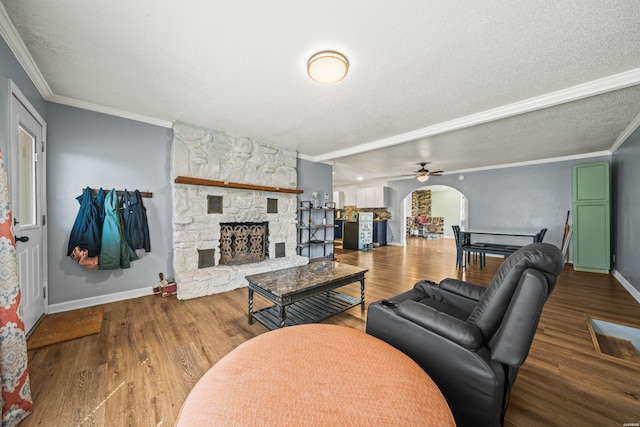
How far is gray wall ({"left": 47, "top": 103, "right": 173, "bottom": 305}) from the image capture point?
2703 mm

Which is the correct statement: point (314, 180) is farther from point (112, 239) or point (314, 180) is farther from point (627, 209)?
point (627, 209)

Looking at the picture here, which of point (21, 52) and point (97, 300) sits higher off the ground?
point (21, 52)

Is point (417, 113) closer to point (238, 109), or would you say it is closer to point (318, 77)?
point (318, 77)

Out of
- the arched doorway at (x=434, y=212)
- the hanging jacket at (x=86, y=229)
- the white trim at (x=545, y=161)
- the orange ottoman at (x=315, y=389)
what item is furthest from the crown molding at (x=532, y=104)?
the arched doorway at (x=434, y=212)

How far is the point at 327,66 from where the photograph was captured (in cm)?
195

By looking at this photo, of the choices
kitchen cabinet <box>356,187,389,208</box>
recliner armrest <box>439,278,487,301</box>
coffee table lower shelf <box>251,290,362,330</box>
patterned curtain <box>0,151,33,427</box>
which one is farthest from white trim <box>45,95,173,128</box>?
kitchen cabinet <box>356,187,389,208</box>

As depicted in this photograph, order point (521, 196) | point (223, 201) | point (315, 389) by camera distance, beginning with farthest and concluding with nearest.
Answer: point (521, 196), point (223, 201), point (315, 389)

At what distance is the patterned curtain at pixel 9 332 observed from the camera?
1231 mm

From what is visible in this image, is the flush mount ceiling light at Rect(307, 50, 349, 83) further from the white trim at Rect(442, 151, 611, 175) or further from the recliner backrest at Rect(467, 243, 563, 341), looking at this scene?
the white trim at Rect(442, 151, 611, 175)

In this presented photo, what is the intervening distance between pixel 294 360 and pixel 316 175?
189 inches

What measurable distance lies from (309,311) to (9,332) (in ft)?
7.10

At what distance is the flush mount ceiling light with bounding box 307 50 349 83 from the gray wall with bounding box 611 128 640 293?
14.7 ft

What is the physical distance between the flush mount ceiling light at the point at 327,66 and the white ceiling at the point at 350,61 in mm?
69

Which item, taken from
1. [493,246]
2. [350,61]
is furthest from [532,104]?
[493,246]
